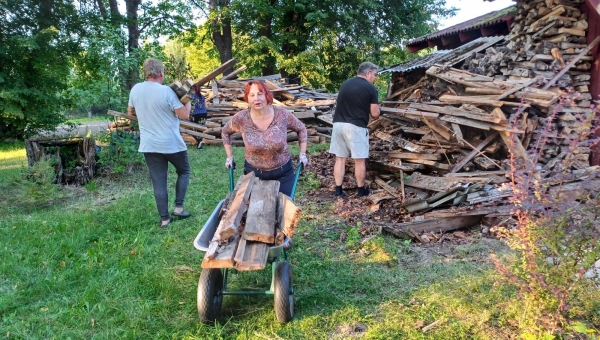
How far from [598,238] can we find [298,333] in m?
2.09

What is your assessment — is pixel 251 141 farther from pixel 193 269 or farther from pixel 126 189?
pixel 126 189

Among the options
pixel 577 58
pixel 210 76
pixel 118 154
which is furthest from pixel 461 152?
pixel 118 154

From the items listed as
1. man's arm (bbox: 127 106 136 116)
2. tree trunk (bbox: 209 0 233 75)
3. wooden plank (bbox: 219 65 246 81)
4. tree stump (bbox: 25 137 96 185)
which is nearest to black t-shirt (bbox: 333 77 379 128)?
man's arm (bbox: 127 106 136 116)

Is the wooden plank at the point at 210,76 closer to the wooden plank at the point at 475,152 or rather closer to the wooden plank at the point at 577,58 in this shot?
the wooden plank at the point at 475,152

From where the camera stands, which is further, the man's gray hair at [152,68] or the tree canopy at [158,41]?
the tree canopy at [158,41]

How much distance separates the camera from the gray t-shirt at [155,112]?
496 centimetres

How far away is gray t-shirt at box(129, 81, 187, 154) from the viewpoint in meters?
4.96

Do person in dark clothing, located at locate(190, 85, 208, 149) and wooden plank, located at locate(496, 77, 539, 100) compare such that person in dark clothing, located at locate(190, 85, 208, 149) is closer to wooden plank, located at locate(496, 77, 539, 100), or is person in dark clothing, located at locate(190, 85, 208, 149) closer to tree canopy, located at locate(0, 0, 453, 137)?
tree canopy, located at locate(0, 0, 453, 137)

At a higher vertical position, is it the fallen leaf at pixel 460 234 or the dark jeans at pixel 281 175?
the dark jeans at pixel 281 175

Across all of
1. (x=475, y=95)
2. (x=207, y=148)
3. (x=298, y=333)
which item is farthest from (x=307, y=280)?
(x=207, y=148)

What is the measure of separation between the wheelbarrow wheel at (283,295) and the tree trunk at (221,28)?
742 inches

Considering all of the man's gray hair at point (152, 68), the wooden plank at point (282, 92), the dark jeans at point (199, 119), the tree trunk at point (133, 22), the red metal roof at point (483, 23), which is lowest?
the dark jeans at point (199, 119)

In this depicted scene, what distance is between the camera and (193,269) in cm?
410

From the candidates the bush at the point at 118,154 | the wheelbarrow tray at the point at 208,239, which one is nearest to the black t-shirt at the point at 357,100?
the wheelbarrow tray at the point at 208,239
